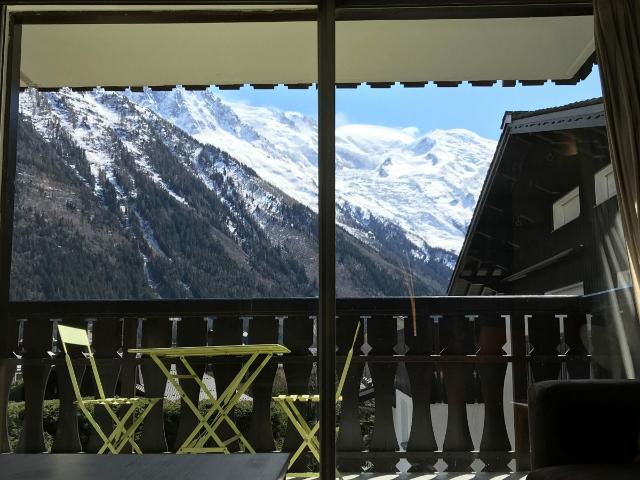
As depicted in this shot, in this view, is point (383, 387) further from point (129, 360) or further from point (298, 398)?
point (129, 360)

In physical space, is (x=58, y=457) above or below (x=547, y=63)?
below

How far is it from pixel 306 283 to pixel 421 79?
1.24 metres

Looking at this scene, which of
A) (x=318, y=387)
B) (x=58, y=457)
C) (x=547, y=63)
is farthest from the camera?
(x=547, y=63)

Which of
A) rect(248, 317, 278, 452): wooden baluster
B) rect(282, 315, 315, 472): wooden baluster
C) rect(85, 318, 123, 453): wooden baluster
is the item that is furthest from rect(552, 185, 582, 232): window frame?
rect(85, 318, 123, 453): wooden baluster

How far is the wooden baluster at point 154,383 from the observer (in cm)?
364

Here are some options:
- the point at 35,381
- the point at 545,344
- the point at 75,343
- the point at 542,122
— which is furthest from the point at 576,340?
the point at 35,381

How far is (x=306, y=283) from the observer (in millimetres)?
3764

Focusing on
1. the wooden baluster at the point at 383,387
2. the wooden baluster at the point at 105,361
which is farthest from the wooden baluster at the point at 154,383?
the wooden baluster at the point at 383,387

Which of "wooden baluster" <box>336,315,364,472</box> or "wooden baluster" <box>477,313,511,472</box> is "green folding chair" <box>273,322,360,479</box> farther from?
"wooden baluster" <box>477,313,511,472</box>

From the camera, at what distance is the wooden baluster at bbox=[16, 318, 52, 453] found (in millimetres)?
3709

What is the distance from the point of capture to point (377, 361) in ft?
12.1

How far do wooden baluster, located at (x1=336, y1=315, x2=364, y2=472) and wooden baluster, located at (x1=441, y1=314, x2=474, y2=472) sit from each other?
419 mm

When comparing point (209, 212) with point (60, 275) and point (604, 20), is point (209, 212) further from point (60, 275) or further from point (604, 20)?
point (604, 20)

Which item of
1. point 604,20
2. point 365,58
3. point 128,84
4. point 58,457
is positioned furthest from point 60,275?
point 604,20
